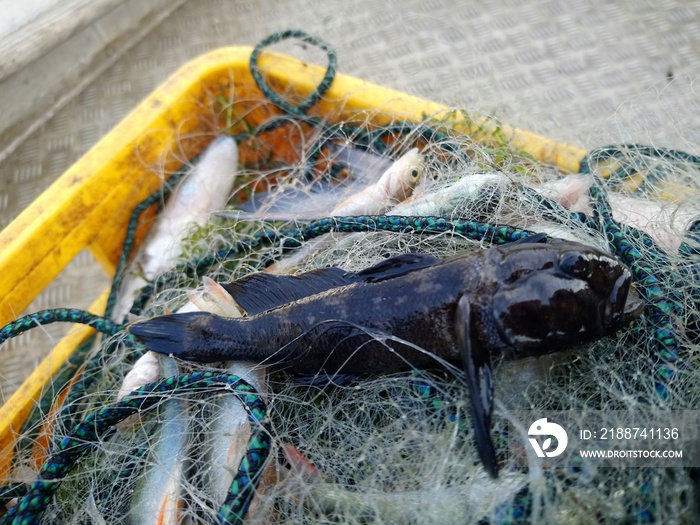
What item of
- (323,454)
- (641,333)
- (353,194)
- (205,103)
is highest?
(205,103)

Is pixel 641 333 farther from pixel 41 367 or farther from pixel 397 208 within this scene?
pixel 41 367

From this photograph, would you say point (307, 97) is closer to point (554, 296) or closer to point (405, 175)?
point (405, 175)

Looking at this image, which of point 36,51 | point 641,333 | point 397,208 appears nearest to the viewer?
point 641,333

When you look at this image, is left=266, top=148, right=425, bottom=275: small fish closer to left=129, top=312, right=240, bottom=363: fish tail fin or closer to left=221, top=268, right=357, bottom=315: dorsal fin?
left=221, top=268, right=357, bottom=315: dorsal fin

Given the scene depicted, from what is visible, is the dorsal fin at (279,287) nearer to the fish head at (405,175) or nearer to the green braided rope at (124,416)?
the green braided rope at (124,416)

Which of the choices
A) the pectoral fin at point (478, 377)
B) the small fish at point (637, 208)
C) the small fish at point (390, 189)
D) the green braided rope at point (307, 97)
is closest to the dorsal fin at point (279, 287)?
the pectoral fin at point (478, 377)

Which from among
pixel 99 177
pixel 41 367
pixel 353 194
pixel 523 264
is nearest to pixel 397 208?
pixel 353 194

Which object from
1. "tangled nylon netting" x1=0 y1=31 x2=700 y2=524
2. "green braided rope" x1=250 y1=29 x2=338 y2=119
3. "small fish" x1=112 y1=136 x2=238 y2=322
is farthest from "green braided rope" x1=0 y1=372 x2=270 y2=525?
"green braided rope" x1=250 y1=29 x2=338 y2=119
